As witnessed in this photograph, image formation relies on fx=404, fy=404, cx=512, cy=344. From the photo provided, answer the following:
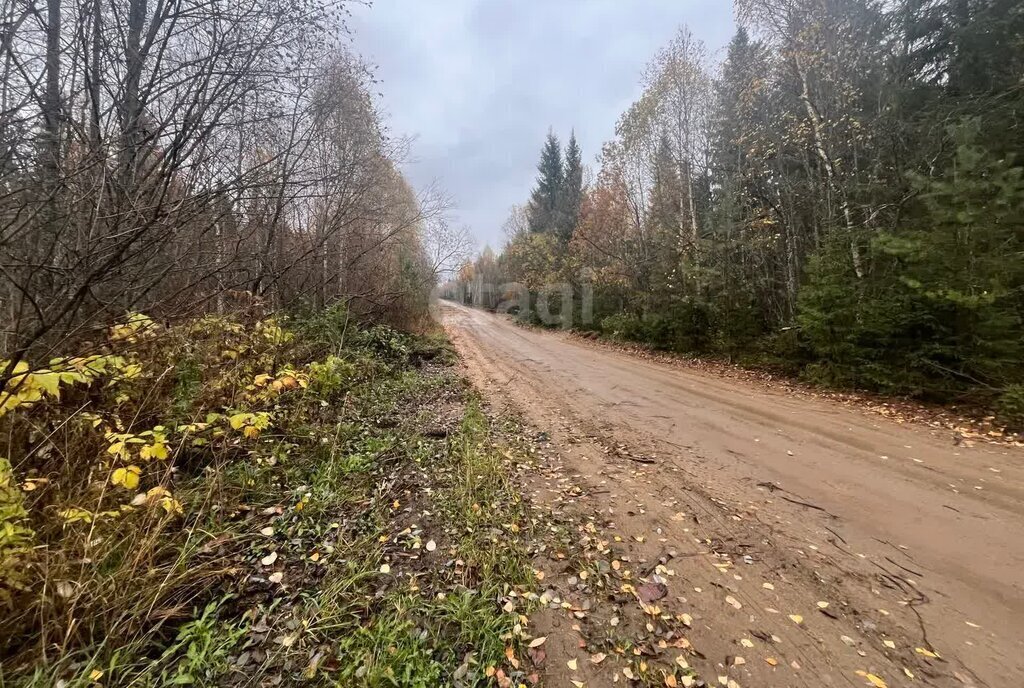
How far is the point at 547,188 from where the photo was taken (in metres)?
33.0

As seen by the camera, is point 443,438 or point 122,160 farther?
point 443,438

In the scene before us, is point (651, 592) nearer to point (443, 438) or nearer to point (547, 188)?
point (443, 438)

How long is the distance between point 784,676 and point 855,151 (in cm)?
1185

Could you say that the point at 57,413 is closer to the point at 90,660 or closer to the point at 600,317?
the point at 90,660

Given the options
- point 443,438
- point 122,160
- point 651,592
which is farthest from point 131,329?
point 651,592

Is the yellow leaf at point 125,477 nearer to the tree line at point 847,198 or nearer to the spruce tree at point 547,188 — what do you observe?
the tree line at point 847,198

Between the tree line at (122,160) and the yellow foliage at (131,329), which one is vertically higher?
the tree line at (122,160)

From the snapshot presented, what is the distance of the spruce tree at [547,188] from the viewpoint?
32.1 meters

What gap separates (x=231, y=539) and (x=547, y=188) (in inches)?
1322

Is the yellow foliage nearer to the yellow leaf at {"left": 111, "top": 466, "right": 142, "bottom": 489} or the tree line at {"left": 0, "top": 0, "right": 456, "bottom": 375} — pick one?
the tree line at {"left": 0, "top": 0, "right": 456, "bottom": 375}

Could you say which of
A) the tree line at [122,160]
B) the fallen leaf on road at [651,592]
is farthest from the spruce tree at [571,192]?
the fallen leaf on road at [651,592]

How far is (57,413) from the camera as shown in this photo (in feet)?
9.99

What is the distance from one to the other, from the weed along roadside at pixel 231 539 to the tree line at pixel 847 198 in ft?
24.0

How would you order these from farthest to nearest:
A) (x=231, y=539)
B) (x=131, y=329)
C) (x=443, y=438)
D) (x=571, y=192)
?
(x=571, y=192) → (x=443, y=438) → (x=131, y=329) → (x=231, y=539)
